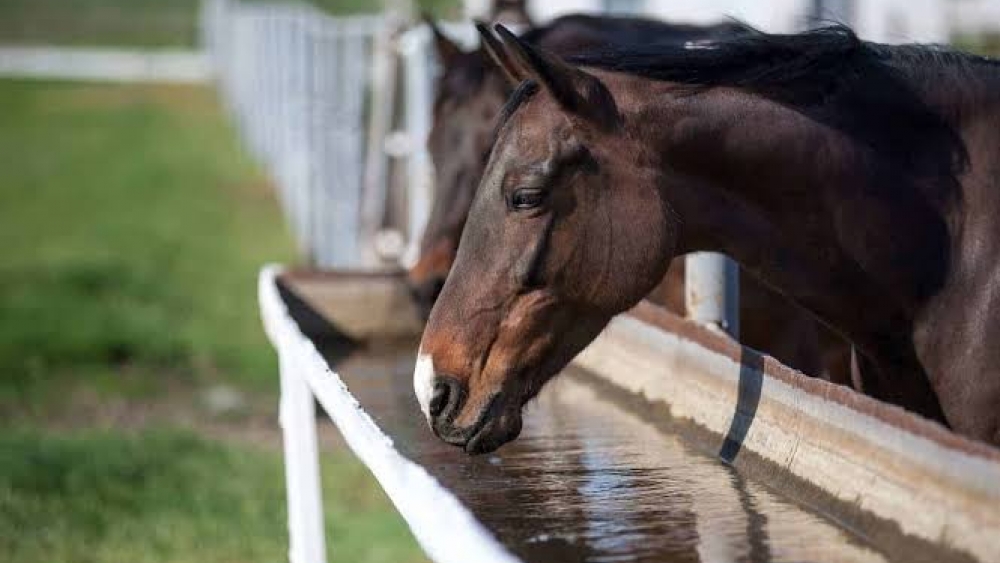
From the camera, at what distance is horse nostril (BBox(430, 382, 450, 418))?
129 inches

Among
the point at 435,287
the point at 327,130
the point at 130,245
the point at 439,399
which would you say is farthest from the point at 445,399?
the point at 130,245

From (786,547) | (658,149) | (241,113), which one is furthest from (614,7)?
(241,113)

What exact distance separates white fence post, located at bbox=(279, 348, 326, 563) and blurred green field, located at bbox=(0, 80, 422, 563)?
174cm

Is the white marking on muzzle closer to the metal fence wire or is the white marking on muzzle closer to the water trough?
the water trough

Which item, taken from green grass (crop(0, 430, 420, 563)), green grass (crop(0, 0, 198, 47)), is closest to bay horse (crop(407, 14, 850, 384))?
green grass (crop(0, 430, 420, 563))

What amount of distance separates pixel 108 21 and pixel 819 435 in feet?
149

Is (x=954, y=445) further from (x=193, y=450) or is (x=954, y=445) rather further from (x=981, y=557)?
(x=193, y=450)

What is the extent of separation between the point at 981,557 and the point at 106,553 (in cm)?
434

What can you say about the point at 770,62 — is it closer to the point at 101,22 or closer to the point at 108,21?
the point at 101,22

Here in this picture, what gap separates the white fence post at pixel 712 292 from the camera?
13.9 feet

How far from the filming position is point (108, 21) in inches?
1825

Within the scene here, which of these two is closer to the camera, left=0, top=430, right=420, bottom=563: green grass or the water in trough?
the water in trough

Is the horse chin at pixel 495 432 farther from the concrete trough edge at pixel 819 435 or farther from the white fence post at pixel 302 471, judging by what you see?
the white fence post at pixel 302 471

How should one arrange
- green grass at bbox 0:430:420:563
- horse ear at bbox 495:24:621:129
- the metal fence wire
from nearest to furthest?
1. horse ear at bbox 495:24:621:129
2. green grass at bbox 0:430:420:563
3. the metal fence wire
